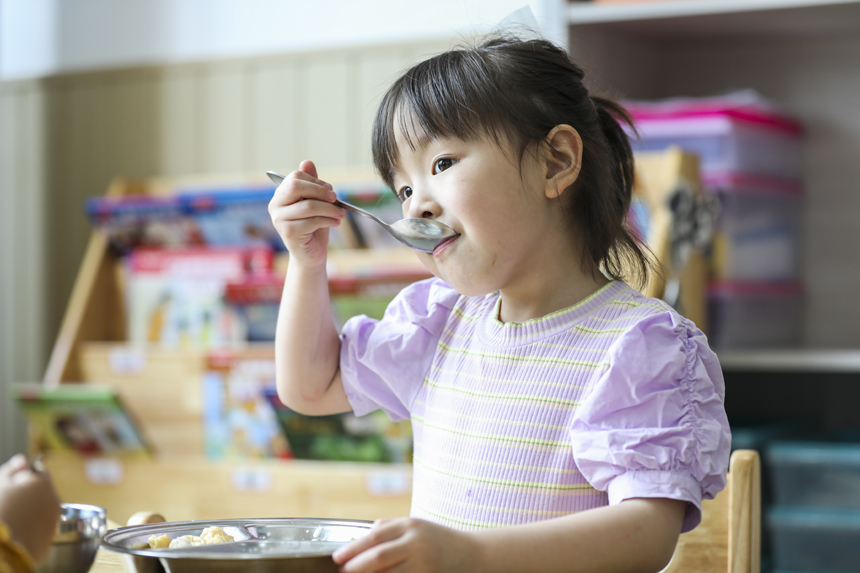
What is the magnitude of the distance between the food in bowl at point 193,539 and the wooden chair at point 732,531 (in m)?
0.41

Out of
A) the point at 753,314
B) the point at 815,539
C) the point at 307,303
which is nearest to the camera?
the point at 307,303

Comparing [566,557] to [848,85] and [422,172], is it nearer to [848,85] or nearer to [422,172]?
[422,172]

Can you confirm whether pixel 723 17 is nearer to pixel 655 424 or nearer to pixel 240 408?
pixel 240 408

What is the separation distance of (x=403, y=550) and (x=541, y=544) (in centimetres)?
10

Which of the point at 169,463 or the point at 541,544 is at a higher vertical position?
the point at 541,544

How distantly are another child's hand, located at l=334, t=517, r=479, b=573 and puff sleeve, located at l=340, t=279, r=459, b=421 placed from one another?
0.30 m

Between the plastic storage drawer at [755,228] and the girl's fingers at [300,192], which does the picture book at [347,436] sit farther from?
the girl's fingers at [300,192]

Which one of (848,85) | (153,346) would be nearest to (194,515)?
(153,346)

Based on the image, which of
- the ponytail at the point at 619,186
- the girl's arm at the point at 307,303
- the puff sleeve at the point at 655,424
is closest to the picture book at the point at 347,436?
Answer: the girl's arm at the point at 307,303

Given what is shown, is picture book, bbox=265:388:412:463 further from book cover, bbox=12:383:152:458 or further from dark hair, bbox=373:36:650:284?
dark hair, bbox=373:36:650:284

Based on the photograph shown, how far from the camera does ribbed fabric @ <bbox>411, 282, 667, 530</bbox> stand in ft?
2.16

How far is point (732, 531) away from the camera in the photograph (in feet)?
2.49

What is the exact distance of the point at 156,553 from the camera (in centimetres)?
48

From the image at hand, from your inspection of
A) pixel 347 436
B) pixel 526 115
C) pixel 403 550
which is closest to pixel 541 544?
pixel 403 550
